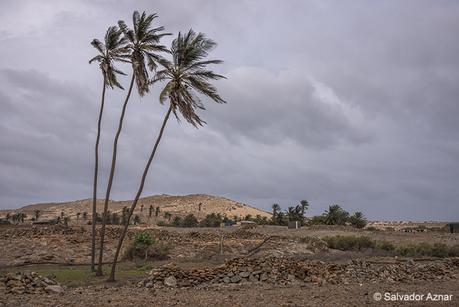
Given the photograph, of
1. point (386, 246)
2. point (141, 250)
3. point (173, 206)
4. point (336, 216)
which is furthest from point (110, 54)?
point (173, 206)

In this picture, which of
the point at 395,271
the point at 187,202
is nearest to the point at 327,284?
the point at 395,271

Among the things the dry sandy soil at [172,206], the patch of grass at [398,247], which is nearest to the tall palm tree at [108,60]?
the patch of grass at [398,247]

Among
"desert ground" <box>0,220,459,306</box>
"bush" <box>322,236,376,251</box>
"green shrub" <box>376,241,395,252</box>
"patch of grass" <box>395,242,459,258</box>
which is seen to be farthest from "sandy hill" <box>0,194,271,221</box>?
"desert ground" <box>0,220,459,306</box>

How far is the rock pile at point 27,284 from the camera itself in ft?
47.2

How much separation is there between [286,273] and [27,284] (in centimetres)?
900

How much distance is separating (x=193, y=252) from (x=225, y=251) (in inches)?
89.4

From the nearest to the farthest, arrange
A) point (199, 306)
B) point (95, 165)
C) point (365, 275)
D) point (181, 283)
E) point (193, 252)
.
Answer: point (199, 306), point (181, 283), point (365, 275), point (95, 165), point (193, 252)

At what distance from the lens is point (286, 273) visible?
18188mm

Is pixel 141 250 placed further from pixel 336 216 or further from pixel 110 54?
pixel 336 216

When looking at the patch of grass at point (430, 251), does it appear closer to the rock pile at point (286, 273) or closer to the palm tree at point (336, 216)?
the rock pile at point (286, 273)

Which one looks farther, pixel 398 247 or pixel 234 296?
pixel 398 247

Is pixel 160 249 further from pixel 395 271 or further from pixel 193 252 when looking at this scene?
pixel 395 271

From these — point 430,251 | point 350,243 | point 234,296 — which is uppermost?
point 350,243

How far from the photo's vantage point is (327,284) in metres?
17.8
